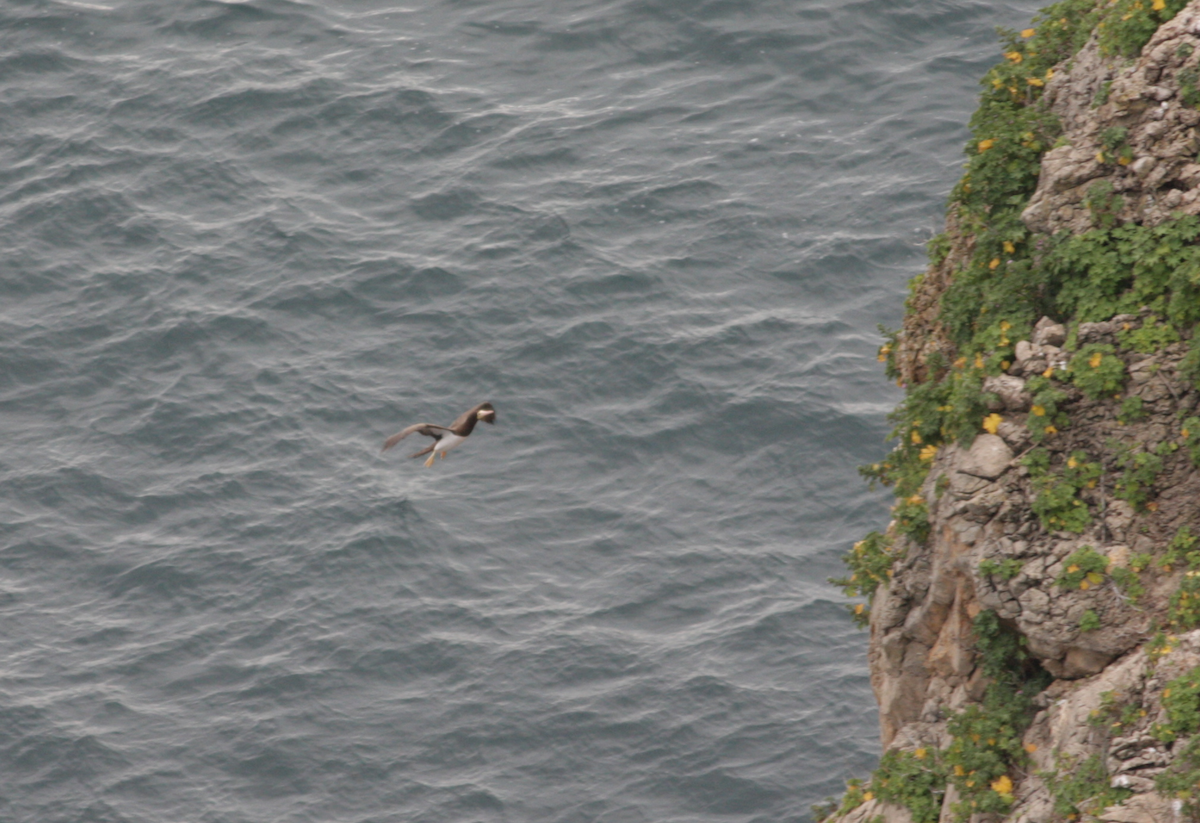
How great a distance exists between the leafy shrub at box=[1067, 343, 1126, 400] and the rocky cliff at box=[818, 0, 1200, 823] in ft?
0.08

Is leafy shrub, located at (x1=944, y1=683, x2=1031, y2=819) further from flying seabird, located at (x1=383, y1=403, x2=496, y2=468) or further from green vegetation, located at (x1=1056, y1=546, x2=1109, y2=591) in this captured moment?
flying seabird, located at (x1=383, y1=403, x2=496, y2=468)

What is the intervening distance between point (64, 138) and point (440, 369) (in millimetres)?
20504

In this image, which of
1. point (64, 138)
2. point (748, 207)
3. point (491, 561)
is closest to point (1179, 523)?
point (491, 561)

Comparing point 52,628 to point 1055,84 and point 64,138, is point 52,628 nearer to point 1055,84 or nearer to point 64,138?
point 64,138

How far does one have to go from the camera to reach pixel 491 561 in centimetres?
5128

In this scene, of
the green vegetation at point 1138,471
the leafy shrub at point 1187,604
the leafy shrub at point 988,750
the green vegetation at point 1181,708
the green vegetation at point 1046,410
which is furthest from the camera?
the leafy shrub at point 988,750

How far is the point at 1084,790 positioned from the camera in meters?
15.3

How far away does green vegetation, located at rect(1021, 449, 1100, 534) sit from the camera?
54.2 feet

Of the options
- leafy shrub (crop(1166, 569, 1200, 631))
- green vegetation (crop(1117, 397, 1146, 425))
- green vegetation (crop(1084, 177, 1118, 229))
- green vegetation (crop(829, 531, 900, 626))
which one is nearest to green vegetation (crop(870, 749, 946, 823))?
green vegetation (crop(829, 531, 900, 626))

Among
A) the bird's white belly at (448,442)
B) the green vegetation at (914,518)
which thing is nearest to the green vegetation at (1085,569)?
the green vegetation at (914,518)

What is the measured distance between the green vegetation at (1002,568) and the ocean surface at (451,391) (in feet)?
92.1

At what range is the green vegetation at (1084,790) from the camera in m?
15.1

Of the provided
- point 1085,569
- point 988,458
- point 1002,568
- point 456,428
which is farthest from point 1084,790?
point 456,428

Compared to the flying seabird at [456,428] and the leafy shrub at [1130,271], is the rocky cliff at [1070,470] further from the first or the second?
the flying seabird at [456,428]
